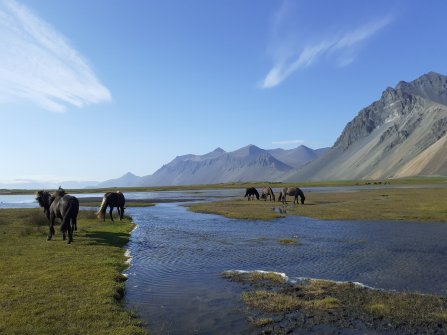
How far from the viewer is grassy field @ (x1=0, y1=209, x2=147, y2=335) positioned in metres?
12.3

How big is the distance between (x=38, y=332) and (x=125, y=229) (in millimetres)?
23103

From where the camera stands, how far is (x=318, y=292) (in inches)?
614

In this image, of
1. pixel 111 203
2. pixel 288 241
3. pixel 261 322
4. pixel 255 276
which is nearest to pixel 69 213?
pixel 255 276

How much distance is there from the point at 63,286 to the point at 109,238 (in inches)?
509

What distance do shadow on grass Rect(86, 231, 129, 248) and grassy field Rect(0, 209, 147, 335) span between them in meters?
0.07

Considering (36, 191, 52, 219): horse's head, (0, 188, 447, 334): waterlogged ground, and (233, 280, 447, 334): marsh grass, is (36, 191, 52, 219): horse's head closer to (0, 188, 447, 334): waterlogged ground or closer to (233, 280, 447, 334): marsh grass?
(0, 188, 447, 334): waterlogged ground

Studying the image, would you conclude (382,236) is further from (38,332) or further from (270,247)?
(38,332)

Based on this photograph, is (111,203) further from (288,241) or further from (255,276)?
(255,276)

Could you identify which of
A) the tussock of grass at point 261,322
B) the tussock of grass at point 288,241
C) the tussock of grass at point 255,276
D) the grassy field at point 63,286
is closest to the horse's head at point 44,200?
the grassy field at point 63,286

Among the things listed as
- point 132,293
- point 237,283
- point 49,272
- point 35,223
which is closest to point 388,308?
point 237,283

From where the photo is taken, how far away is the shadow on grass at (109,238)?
27047 mm

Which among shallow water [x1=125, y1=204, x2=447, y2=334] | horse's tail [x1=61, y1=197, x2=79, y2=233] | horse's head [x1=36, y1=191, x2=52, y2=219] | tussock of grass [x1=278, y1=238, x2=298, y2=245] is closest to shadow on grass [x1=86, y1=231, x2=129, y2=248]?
shallow water [x1=125, y1=204, x2=447, y2=334]

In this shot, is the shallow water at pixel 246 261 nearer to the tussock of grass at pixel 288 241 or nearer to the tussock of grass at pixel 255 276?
the tussock of grass at pixel 288 241

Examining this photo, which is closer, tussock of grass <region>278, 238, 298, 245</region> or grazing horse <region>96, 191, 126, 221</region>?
tussock of grass <region>278, 238, 298, 245</region>
